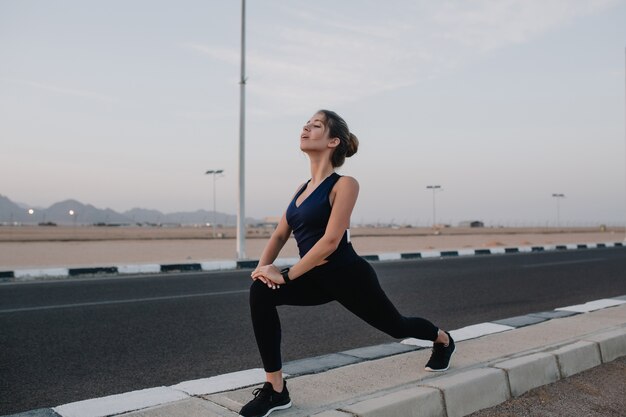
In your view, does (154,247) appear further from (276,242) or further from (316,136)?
(316,136)

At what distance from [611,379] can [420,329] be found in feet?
5.03

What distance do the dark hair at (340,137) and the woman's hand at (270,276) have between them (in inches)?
26.1

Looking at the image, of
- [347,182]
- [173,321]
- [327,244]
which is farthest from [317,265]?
[173,321]

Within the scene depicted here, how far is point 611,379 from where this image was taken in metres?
4.02

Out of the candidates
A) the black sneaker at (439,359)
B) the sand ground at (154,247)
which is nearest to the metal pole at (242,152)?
the sand ground at (154,247)

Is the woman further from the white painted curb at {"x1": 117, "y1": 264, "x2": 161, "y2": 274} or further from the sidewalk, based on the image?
the white painted curb at {"x1": 117, "y1": 264, "x2": 161, "y2": 274}

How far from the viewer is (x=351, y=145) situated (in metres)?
3.16

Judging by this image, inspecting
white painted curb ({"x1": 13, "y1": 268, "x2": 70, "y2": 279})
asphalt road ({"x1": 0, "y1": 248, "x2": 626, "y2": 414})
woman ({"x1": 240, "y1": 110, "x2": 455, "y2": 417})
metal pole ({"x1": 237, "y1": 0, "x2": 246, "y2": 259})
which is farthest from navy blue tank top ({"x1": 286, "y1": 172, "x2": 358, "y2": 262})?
metal pole ({"x1": 237, "y1": 0, "x2": 246, "y2": 259})

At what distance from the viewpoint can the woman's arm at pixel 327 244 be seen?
113 inches

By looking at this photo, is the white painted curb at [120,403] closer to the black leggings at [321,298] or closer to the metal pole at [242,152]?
the black leggings at [321,298]

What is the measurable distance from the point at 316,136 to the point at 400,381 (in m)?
1.51

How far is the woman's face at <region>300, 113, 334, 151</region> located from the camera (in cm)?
310

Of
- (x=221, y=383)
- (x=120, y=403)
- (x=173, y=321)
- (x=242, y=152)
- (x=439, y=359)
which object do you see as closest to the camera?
(x=120, y=403)

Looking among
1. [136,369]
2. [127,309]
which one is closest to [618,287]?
[127,309]
